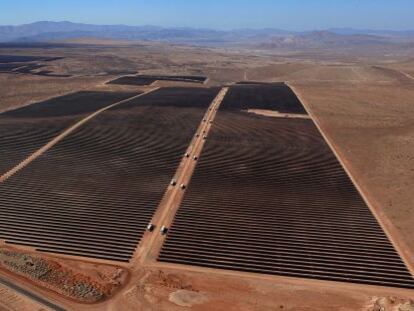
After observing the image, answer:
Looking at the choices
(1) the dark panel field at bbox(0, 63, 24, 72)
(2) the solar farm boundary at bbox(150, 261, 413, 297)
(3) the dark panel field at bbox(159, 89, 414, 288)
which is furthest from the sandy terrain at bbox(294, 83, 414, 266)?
(1) the dark panel field at bbox(0, 63, 24, 72)

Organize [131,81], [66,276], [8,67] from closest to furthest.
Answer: [66,276], [131,81], [8,67]

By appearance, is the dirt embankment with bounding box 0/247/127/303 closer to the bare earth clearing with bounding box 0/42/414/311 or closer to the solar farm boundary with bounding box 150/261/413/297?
the bare earth clearing with bounding box 0/42/414/311

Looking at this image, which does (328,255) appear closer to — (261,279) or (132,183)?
(261,279)

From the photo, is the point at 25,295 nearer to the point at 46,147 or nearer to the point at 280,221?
the point at 280,221

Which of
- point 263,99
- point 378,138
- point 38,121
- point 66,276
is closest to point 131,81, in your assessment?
point 263,99

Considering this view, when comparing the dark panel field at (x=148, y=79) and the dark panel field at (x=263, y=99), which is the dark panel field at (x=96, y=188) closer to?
the dark panel field at (x=263, y=99)
